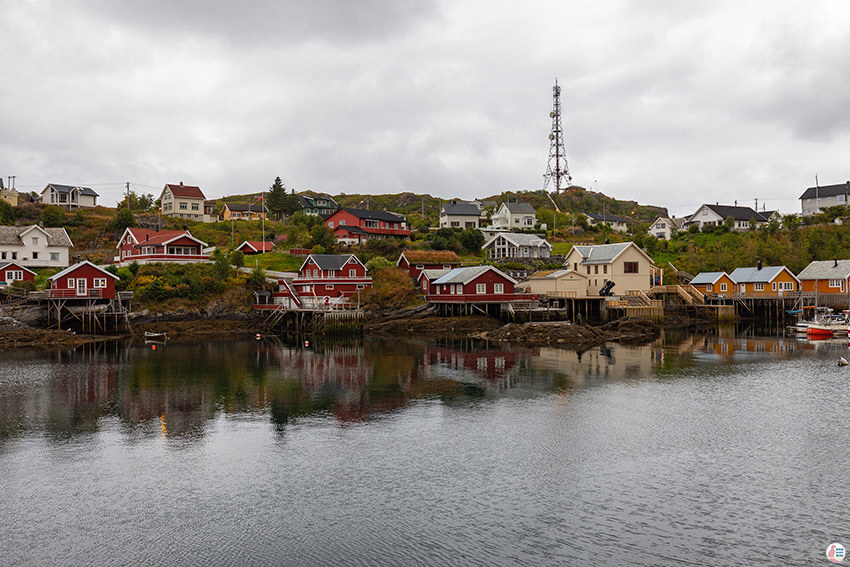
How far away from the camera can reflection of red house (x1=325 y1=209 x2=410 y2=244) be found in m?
88.1

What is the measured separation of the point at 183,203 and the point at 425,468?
90.0 meters

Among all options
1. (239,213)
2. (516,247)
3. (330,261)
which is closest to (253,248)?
(330,261)

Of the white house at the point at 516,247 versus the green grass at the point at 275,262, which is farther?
the white house at the point at 516,247

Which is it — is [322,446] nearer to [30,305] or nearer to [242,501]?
[242,501]

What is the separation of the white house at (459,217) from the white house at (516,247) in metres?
15.8

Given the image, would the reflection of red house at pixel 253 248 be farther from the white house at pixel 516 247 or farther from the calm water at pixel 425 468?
the calm water at pixel 425 468

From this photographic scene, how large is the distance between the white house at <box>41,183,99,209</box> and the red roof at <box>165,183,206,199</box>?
497 inches

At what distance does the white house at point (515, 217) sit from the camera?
107m

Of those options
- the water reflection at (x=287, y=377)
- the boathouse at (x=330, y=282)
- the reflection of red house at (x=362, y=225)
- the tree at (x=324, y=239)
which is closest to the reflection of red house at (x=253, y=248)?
the tree at (x=324, y=239)

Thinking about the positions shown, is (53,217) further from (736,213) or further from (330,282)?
(736,213)

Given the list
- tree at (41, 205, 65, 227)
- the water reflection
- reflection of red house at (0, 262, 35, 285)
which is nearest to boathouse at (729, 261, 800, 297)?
the water reflection

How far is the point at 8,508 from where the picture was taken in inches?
688

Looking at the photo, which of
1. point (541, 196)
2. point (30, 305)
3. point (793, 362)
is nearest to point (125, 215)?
point (30, 305)

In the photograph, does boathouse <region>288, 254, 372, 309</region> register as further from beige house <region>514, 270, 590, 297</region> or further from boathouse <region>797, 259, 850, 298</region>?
boathouse <region>797, 259, 850, 298</region>
